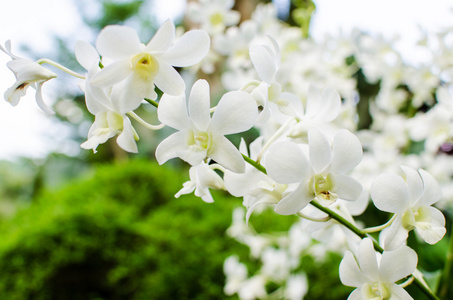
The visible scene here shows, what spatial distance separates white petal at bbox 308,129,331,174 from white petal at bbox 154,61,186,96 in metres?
0.08

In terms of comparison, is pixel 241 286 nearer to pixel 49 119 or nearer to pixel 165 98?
pixel 165 98

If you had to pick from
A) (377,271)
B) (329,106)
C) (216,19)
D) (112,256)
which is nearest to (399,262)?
(377,271)

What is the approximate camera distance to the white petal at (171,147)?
0.72 feet

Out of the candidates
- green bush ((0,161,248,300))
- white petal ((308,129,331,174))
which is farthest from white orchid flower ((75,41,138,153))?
green bush ((0,161,248,300))

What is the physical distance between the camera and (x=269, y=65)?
0.73ft

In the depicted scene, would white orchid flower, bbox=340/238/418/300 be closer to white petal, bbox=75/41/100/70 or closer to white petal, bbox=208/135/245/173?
white petal, bbox=208/135/245/173

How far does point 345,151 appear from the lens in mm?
212

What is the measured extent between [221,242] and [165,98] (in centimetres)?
85

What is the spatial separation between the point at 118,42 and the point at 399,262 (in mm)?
218

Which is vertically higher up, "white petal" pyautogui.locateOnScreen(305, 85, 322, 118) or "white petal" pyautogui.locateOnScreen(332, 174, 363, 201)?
"white petal" pyautogui.locateOnScreen(305, 85, 322, 118)

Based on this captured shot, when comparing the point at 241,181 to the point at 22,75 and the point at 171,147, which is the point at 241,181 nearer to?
the point at 171,147

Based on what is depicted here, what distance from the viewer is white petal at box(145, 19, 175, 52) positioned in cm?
20

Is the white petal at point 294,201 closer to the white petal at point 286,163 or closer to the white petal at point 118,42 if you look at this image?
the white petal at point 286,163

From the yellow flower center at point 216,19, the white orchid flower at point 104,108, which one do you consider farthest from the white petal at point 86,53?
the yellow flower center at point 216,19
